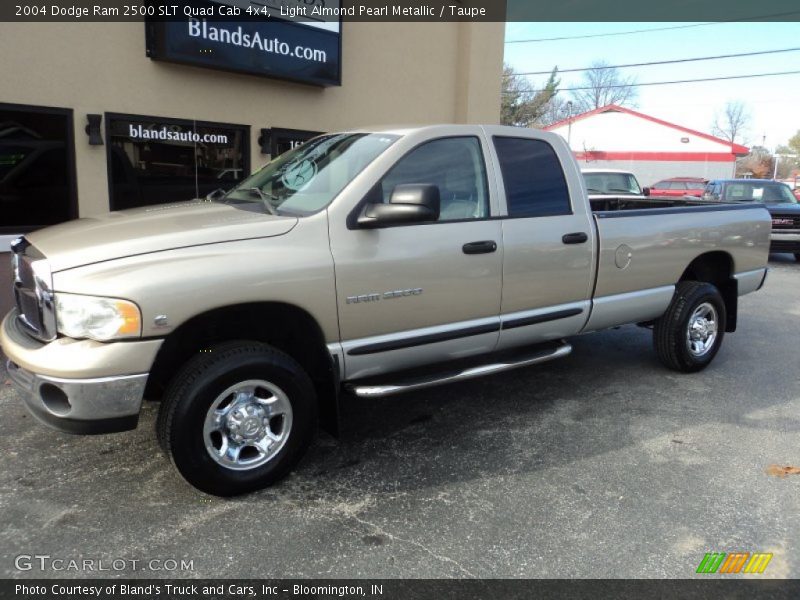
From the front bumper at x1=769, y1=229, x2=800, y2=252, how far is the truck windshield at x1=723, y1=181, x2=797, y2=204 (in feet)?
5.15

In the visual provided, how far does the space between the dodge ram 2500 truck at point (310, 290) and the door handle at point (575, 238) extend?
0.01 meters

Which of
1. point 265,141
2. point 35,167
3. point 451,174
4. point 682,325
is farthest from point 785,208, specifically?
point 35,167

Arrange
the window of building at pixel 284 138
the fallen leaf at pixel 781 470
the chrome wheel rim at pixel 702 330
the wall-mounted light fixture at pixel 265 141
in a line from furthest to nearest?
the window of building at pixel 284 138
the wall-mounted light fixture at pixel 265 141
the chrome wheel rim at pixel 702 330
the fallen leaf at pixel 781 470

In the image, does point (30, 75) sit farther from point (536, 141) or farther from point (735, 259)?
point (735, 259)

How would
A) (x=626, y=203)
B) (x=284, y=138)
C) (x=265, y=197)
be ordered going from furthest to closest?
1. (x=284, y=138)
2. (x=626, y=203)
3. (x=265, y=197)

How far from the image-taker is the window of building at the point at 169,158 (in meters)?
7.36

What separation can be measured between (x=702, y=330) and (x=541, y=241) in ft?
7.48

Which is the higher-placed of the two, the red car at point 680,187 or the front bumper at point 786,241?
the red car at point 680,187

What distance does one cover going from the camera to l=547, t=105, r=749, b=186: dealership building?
46.3m

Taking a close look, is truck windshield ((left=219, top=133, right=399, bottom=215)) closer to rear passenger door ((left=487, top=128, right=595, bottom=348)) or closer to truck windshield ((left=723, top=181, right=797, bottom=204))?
rear passenger door ((left=487, top=128, right=595, bottom=348))

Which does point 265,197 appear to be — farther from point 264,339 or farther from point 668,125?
point 668,125

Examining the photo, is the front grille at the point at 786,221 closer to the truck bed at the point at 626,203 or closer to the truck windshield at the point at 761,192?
the truck windshield at the point at 761,192

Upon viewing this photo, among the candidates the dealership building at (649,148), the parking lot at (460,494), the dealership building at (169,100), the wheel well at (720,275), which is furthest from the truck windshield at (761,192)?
the dealership building at (649,148)

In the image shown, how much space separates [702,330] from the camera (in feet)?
18.6
